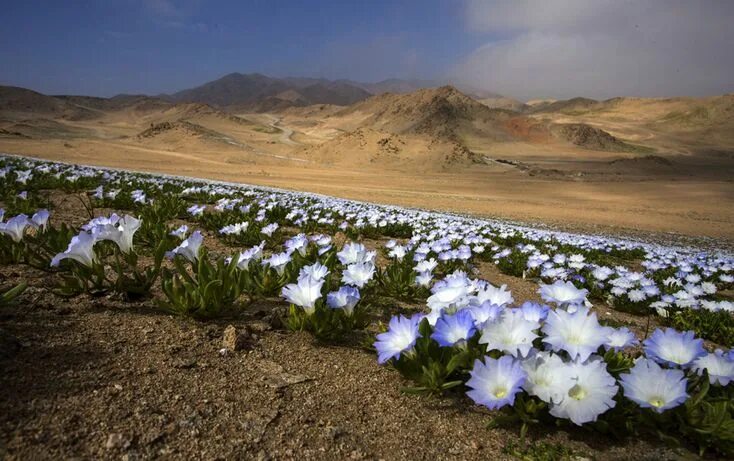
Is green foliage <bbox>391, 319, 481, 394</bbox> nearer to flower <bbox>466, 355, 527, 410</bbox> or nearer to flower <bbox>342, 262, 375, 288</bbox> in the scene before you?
flower <bbox>466, 355, 527, 410</bbox>

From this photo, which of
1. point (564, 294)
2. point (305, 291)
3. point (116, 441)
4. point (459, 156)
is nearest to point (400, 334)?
point (305, 291)

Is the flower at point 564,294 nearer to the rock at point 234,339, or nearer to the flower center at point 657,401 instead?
the flower center at point 657,401

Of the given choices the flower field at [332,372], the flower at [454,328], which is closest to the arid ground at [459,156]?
the flower field at [332,372]

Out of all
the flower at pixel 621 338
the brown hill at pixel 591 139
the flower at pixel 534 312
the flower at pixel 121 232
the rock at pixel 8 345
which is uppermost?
the brown hill at pixel 591 139

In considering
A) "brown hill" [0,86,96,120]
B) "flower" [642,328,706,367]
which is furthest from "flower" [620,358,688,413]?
"brown hill" [0,86,96,120]

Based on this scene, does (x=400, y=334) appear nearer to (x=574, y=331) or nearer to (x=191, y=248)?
(x=574, y=331)

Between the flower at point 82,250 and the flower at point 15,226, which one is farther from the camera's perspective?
the flower at point 15,226
